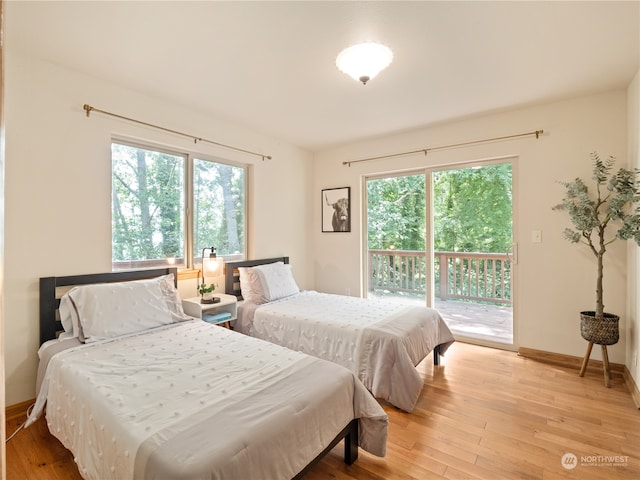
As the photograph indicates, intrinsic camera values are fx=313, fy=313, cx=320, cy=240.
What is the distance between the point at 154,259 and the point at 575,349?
4142 mm

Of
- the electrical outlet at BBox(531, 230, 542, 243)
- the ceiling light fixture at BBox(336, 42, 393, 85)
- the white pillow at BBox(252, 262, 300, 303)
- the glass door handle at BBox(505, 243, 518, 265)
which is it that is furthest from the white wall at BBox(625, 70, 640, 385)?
the white pillow at BBox(252, 262, 300, 303)

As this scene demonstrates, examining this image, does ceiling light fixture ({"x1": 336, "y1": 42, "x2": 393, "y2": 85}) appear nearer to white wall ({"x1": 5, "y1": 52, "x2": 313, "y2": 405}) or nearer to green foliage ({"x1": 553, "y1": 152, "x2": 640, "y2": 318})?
white wall ({"x1": 5, "y1": 52, "x2": 313, "y2": 405})

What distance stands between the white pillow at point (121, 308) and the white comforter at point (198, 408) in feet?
0.41

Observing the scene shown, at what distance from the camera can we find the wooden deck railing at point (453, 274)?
12.3 feet

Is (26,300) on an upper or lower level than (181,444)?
upper

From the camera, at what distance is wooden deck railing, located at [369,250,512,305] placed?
3742 millimetres

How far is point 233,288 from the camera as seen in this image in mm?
3604

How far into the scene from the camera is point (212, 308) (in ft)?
9.94

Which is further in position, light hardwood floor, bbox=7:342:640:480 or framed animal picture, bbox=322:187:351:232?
framed animal picture, bbox=322:187:351:232

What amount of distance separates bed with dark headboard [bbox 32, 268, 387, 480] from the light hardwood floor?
0.56ft

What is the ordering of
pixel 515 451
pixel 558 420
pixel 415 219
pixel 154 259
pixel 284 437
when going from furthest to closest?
pixel 415 219 < pixel 154 259 < pixel 558 420 < pixel 515 451 < pixel 284 437

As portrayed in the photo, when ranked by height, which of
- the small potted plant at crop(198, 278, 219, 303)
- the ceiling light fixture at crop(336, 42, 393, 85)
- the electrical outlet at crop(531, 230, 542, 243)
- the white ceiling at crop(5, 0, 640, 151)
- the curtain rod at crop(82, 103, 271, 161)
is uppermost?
the white ceiling at crop(5, 0, 640, 151)

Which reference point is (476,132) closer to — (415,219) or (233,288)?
(415,219)

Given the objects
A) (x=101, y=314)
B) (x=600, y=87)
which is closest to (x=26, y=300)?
(x=101, y=314)
